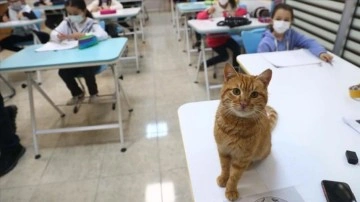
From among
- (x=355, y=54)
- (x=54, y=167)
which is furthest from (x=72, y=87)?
(x=355, y=54)

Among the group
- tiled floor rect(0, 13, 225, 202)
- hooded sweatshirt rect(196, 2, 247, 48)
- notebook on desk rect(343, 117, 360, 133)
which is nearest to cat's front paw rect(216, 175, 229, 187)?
notebook on desk rect(343, 117, 360, 133)

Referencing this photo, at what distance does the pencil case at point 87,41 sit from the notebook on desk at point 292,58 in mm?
1327

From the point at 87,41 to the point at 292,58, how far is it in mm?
1521

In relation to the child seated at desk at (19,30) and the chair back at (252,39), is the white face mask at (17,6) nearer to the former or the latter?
the child seated at desk at (19,30)

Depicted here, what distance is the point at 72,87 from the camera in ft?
8.37

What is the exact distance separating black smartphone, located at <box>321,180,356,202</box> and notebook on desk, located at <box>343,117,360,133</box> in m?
0.33

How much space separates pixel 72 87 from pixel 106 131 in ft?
2.00

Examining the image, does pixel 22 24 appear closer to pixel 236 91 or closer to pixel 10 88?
pixel 10 88

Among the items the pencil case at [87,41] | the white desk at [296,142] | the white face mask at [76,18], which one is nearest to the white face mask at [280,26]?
the white desk at [296,142]

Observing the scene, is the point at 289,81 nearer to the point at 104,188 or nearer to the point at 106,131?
the point at 104,188

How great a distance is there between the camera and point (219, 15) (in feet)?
10.7

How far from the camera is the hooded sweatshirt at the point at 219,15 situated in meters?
2.89

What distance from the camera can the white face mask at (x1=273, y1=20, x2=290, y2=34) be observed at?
1.83 m

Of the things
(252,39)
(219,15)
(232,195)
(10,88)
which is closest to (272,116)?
(232,195)
